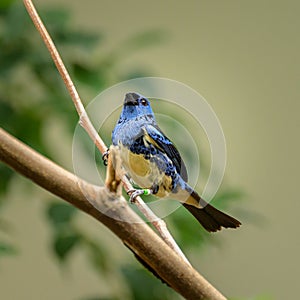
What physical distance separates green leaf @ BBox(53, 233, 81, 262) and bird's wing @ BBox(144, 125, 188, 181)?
44 centimetres

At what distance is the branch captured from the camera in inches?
7.4

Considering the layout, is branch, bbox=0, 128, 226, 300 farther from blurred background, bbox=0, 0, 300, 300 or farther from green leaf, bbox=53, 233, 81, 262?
green leaf, bbox=53, 233, 81, 262

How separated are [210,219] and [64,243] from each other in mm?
455

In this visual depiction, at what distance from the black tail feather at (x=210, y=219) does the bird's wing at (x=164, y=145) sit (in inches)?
0.6

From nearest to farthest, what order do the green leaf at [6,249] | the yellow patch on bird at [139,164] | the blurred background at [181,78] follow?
1. the yellow patch on bird at [139,164]
2. the green leaf at [6,249]
3. the blurred background at [181,78]

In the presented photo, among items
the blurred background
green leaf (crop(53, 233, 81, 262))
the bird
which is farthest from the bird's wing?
green leaf (crop(53, 233, 81, 262))

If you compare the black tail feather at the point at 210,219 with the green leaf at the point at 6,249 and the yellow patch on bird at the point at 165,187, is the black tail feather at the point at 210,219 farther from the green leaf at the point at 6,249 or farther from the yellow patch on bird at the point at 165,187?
the green leaf at the point at 6,249

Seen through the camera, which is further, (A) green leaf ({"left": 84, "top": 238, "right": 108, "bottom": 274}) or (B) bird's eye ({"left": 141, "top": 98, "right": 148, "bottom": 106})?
(A) green leaf ({"left": 84, "top": 238, "right": 108, "bottom": 274})

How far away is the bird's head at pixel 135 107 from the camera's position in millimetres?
198

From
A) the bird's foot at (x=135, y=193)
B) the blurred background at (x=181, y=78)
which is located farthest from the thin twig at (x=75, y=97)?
the blurred background at (x=181, y=78)

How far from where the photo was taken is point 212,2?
669 millimetres

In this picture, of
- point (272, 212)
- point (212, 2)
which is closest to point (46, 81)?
point (212, 2)

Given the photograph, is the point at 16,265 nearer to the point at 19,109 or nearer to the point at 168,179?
the point at 19,109

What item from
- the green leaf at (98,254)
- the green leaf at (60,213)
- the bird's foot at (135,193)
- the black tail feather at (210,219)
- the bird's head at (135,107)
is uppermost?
the green leaf at (60,213)
